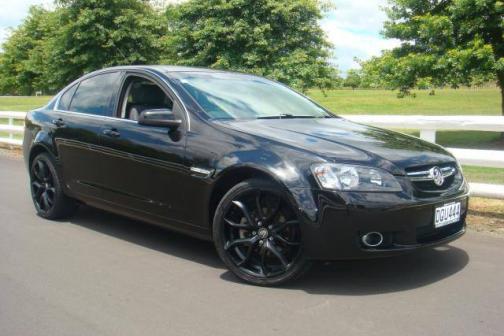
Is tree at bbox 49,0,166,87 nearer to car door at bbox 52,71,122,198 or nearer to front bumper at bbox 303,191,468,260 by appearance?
car door at bbox 52,71,122,198

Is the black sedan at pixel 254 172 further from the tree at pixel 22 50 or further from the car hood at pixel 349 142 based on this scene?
the tree at pixel 22 50

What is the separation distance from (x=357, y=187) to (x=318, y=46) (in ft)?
60.7

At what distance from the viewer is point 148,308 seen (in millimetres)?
3848

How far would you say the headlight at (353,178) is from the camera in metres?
3.90

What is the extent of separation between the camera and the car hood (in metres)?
4.07

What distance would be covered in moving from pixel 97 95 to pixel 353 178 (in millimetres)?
3100

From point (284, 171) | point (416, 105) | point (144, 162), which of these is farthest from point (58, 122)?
point (416, 105)

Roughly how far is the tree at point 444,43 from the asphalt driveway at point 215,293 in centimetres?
1025

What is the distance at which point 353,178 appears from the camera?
155 inches

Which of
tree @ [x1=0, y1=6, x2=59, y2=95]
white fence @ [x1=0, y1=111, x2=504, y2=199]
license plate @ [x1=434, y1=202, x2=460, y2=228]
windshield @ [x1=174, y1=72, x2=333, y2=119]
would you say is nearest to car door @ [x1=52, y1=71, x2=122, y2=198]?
windshield @ [x1=174, y1=72, x2=333, y2=119]

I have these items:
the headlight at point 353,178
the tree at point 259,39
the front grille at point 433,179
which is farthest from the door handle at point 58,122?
the tree at point 259,39

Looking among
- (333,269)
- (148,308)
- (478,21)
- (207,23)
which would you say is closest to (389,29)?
(478,21)

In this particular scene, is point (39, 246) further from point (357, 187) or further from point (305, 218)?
point (357, 187)

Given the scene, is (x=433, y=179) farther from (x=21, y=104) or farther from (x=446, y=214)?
(x=21, y=104)
